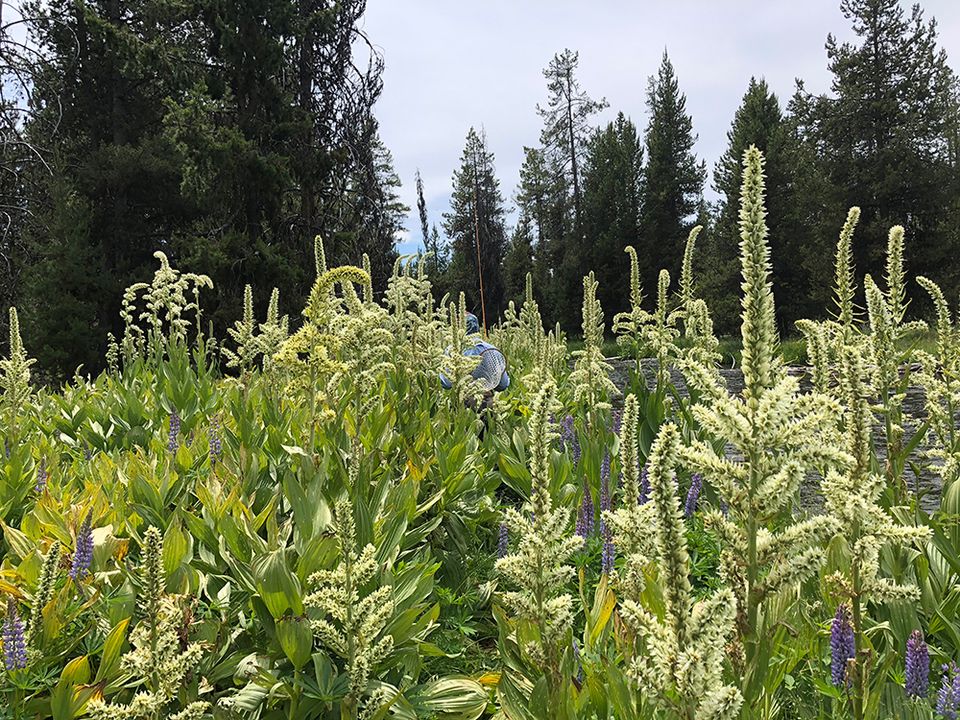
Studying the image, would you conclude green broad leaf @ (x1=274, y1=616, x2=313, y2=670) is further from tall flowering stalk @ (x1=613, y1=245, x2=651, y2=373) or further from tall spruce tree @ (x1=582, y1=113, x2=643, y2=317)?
tall spruce tree @ (x1=582, y1=113, x2=643, y2=317)

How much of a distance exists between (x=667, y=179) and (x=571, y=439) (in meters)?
42.8

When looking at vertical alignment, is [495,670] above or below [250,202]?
below

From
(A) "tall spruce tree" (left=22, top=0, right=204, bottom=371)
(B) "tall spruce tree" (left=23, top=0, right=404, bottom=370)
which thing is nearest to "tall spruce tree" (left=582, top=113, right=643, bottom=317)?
(B) "tall spruce tree" (left=23, top=0, right=404, bottom=370)

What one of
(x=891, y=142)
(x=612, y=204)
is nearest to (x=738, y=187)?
(x=891, y=142)

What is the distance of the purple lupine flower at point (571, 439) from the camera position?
15.8 ft

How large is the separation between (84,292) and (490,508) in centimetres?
2040

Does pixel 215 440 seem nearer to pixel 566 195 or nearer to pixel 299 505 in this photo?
pixel 299 505

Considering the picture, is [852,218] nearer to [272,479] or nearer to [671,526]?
[671,526]

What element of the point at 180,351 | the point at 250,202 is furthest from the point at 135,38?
the point at 180,351

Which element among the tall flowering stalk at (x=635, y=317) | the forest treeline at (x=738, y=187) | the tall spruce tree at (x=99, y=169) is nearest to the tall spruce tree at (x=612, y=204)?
the forest treeline at (x=738, y=187)

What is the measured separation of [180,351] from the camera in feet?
20.1

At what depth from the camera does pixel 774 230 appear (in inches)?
1382

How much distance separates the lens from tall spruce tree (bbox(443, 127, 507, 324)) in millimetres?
40875

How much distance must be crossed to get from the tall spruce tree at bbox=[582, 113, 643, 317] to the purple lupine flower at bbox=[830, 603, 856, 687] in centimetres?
4310
